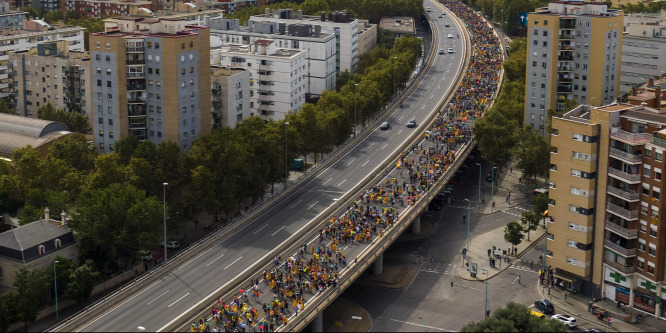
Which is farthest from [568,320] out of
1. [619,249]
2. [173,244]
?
[173,244]

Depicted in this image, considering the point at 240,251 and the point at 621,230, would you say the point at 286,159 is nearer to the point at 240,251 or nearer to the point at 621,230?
the point at 240,251

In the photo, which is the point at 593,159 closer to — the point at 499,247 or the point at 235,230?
the point at 499,247

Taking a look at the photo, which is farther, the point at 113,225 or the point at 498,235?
the point at 498,235

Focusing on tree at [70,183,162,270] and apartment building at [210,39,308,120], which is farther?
apartment building at [210,39,308,120]

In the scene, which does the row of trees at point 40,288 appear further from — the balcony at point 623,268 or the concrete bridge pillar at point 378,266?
the balcony at point 623,268

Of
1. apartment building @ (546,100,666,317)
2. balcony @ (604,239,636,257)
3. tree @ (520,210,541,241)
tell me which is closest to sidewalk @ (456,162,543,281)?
tree @ (520,210,541,241)

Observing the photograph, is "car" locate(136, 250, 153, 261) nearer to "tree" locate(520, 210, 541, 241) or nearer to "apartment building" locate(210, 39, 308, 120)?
"tree" locate(520, 210, 541, 241)
